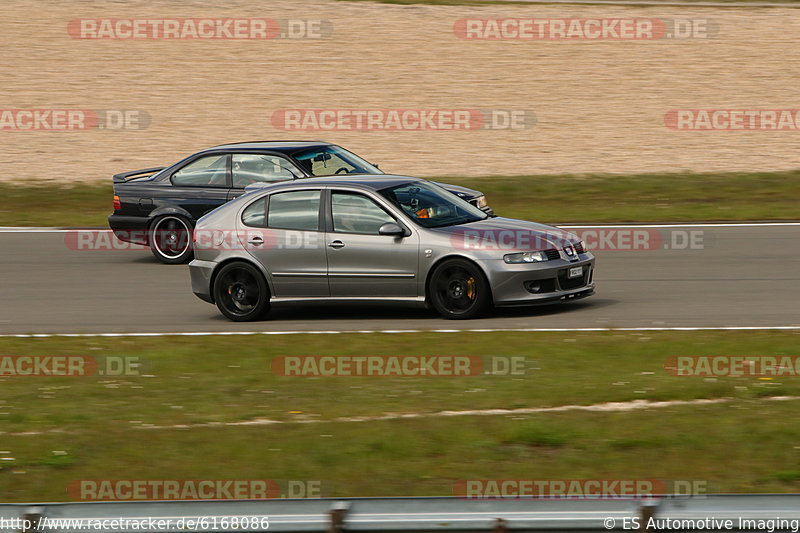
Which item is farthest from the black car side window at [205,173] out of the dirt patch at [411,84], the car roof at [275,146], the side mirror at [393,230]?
the dirt patch at [411,84]

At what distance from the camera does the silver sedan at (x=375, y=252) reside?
1173 centimetres

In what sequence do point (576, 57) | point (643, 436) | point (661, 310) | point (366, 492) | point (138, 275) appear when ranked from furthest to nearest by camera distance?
1. point (576, 57)
2. point (138, 275)
3. point (661, 310)
4. point (643, 436)
5. point (366, 492)

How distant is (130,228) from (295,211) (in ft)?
16.3

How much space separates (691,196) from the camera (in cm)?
2114

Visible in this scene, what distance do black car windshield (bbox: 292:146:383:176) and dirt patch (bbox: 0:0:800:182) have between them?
843cm

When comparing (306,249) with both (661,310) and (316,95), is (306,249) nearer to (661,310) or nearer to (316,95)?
(661,310)

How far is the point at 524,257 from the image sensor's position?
11.7m

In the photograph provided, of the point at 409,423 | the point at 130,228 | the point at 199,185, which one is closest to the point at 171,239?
the point at 130,228

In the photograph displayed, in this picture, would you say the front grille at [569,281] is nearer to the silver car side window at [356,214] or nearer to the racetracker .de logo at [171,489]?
the silver car side window at [356,214]

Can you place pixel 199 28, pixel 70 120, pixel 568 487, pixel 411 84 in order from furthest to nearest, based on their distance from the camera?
pixel 199 28 < pixel 411 84 < pixel 70 120 < pixel 568 487

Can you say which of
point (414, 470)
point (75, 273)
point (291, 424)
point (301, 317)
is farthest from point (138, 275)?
point (414, 470)

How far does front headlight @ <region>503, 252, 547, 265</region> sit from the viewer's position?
11.6 m

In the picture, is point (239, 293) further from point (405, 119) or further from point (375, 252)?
point (405, 119)

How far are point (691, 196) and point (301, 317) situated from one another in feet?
35.0
